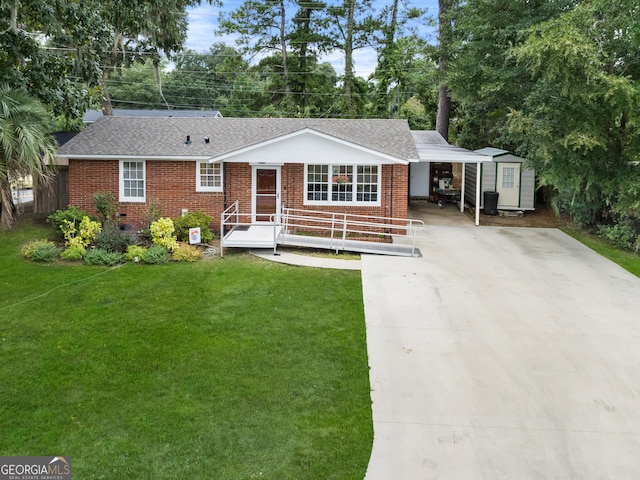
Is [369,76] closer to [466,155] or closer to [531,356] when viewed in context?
[466,155]

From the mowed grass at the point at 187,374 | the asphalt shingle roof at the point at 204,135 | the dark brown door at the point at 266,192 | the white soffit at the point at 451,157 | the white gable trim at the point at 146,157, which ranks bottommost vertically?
the mowed grass at the point at 187,374

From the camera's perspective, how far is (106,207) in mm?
16109

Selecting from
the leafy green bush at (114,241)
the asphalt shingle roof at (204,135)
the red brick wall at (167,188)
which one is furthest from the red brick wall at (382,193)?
the leafy green bush at (114,241)

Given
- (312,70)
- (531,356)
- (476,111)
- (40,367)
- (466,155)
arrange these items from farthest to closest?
(312,70)
(476,111)
(466,155)
(531,356)
(40,367)

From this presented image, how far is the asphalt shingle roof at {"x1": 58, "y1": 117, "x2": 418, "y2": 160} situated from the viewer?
16470 millimetres

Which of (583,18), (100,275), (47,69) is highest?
(583,18)

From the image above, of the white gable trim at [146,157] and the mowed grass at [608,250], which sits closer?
the mowed grass at [608,250]

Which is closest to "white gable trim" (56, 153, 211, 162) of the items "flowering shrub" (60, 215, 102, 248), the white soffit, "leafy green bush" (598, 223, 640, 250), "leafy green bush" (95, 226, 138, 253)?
"flowering shrub" (60, 215, 102, 248)

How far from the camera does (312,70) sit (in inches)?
1475

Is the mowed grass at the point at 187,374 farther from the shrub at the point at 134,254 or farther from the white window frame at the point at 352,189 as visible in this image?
the white window frame at the point at 352,189

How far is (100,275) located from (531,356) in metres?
9.15

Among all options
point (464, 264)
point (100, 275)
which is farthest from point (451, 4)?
point (100, 275)

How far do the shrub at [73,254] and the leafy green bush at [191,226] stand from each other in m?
2.56

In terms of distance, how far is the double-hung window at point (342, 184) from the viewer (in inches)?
627
